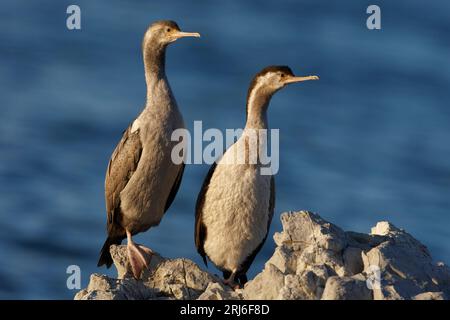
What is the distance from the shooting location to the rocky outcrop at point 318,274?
16.2 meters

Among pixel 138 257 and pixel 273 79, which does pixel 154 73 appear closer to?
pixel 273 79

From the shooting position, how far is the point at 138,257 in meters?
19.8

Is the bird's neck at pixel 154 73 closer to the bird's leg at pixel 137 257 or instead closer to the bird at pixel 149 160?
the bird at pixel 149 160

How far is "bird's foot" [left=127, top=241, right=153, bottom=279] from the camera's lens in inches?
758

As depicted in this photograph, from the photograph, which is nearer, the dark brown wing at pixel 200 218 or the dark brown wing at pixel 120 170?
the dark brown wing at pixel 200 218

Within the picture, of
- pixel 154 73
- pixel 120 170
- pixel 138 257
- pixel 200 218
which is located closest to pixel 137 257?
pixel 138 257

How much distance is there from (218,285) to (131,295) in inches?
40.7

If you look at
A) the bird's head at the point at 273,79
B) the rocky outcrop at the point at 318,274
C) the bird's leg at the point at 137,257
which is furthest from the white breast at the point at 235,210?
the rocky outcrop at the point at 318,274

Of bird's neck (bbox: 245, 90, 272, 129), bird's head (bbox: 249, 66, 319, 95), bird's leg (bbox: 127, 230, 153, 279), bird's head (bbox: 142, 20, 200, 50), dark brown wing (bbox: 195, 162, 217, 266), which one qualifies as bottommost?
bird's leg (bbox: 127, 230, 153, 279)

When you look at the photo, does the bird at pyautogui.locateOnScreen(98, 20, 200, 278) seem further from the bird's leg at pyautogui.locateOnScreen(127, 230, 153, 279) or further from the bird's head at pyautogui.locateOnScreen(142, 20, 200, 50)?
the bird's leg at pyautogui.locateOnScreen(127, 230, 153, 279)

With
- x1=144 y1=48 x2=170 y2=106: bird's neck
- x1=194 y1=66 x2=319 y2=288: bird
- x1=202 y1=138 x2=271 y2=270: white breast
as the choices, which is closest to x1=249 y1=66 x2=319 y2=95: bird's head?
A: x1=194 y1=66 x2=319 y2=288: bird

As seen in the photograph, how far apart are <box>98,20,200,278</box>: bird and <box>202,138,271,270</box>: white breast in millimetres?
1016

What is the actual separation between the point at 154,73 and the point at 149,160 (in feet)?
4.39
